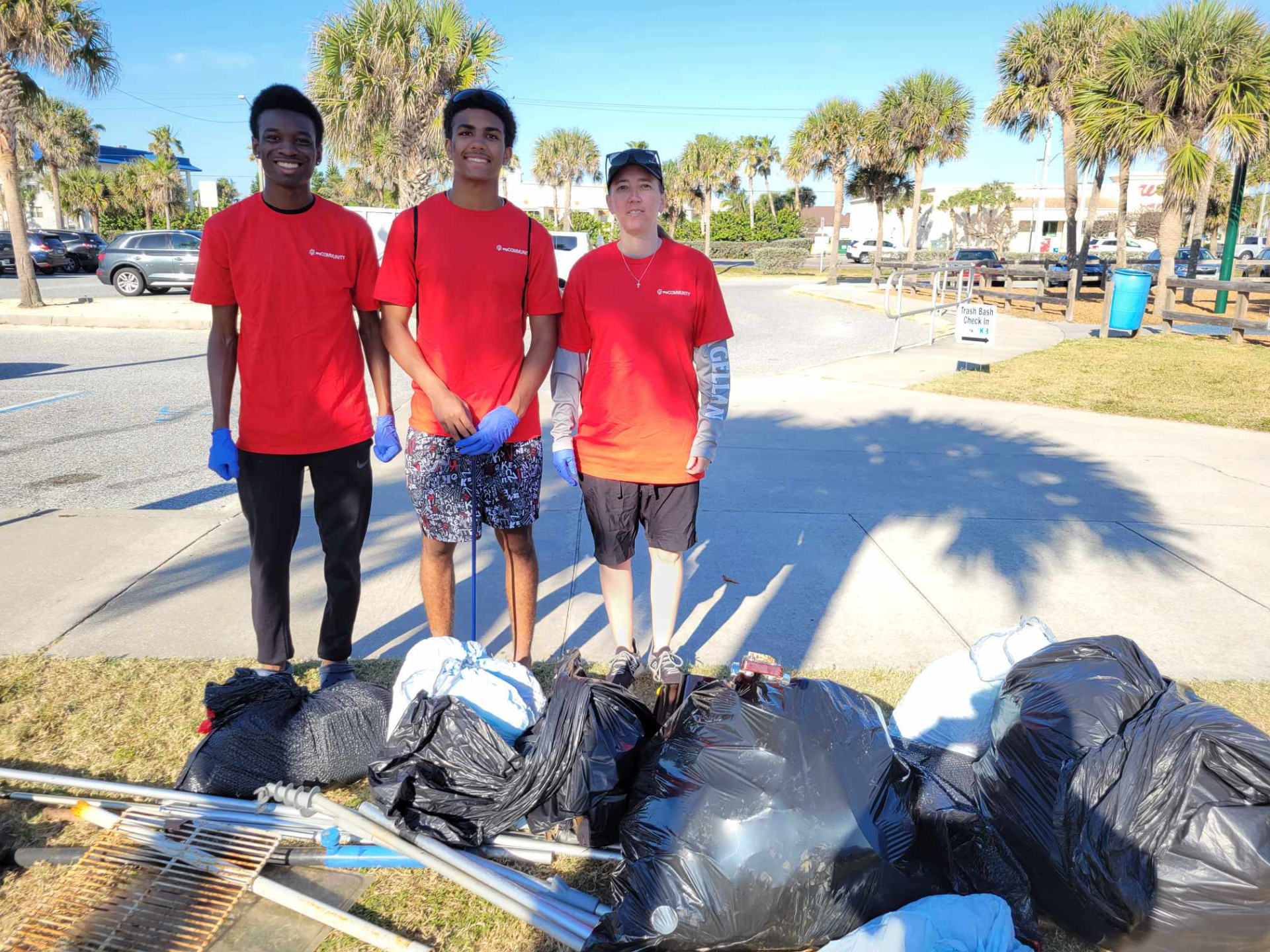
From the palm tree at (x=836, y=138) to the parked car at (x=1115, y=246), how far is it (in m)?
11.4

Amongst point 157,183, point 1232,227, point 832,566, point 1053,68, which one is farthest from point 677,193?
point 832,566

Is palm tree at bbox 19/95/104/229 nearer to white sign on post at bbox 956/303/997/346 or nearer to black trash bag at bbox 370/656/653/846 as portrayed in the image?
white sign on post at bbox 956/303/997/346

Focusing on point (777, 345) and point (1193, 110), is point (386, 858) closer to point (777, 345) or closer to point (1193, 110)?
point (777, 345)

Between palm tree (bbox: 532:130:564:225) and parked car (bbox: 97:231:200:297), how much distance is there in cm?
3733

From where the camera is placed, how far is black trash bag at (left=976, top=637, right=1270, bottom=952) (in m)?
1.77

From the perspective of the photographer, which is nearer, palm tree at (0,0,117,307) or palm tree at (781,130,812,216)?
palm tree at (0,0,117,307)

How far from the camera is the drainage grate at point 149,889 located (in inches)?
76.5

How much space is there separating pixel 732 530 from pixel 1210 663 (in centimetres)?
234

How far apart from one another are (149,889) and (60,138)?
57.1m

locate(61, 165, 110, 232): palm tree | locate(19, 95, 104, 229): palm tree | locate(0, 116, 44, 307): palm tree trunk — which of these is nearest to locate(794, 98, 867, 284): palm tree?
locate(0, 116, 44, 307): palm tree trunk

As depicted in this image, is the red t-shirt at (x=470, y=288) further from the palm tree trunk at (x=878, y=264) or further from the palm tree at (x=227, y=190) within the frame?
the palm tree at (x=227, y=190)

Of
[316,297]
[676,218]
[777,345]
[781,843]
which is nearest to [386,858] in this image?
[781,843]

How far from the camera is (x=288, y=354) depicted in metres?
2.73

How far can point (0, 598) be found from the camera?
152 inches
